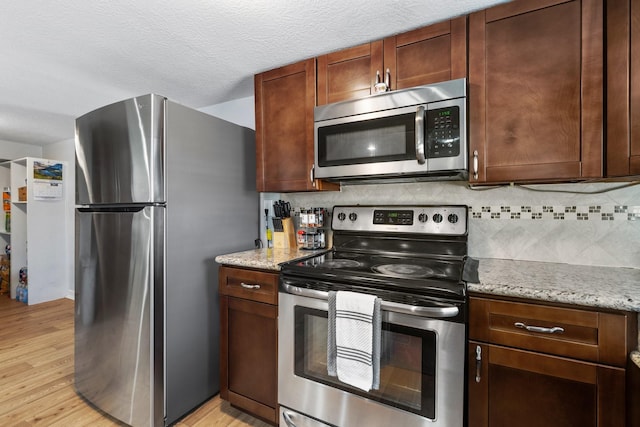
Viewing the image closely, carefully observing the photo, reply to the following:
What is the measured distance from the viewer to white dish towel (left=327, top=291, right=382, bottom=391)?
1.22 m

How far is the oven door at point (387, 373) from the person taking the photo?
3.71ft

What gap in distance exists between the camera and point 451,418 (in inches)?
44.5

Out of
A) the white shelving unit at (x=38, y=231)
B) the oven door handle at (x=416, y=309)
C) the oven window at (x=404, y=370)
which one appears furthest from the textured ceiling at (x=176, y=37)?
the white shelving unit at (x=38, y=231)

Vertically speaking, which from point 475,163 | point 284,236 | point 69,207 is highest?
point 475,163

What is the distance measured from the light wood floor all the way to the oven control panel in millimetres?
1315

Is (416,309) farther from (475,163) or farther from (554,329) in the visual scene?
(475,163)

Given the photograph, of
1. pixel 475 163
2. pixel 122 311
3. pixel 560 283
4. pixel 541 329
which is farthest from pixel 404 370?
pixel 122 311

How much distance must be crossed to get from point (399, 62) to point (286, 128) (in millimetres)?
760

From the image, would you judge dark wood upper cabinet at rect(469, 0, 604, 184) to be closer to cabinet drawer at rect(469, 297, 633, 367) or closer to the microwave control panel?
the microwave control panel

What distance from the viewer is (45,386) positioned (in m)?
2.08

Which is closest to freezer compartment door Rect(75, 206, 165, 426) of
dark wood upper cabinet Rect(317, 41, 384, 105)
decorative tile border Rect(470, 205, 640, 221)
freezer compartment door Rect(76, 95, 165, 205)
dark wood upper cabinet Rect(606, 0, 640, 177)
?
freezer compartment door Rect(76, 95, 165, 205)

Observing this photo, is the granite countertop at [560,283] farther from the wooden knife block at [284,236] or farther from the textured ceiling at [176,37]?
the textured ceiling at [176,37]

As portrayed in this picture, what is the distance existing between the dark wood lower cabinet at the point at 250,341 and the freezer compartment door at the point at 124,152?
664 millimetres

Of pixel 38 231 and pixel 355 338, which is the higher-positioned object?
pixel 38 231
